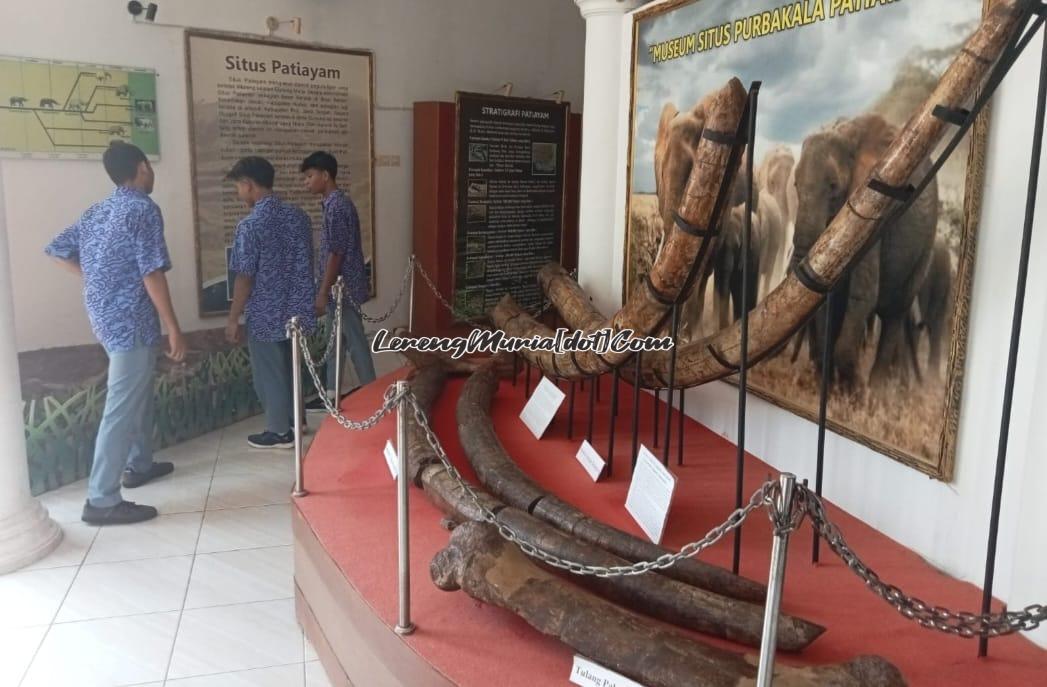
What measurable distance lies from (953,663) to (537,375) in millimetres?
3558

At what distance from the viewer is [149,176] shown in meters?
4.89

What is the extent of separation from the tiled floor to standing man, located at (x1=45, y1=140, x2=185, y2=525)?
30 centimetres

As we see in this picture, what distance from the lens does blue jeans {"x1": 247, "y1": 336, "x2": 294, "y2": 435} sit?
238 inches

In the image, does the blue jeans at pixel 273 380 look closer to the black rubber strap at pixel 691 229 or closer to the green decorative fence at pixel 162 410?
the green decorative fence at pixel 162 410

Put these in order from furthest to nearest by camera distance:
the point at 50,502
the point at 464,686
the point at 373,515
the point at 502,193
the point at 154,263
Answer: the point at 502,193 → the point at 50,502 → the point at 154,263 → the point at 373,515 → the point at 464,686

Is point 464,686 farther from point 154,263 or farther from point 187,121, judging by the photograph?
point 187,121

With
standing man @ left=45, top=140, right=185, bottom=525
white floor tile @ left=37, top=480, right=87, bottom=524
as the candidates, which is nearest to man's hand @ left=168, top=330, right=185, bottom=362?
standing man @ left=45, top=140, right=185, bottom=525

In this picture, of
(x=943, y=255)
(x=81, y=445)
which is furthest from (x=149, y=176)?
(x=943, y=255)

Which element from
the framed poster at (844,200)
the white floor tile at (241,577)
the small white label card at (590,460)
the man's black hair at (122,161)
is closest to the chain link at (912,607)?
the framed poster at (844,200)

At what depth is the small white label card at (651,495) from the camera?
3.02m

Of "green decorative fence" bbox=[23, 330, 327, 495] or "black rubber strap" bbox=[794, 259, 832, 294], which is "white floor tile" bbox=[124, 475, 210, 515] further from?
"black rubber strap" bbox=[794, 259, 832, 294]

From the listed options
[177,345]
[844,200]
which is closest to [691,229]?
[844,200]

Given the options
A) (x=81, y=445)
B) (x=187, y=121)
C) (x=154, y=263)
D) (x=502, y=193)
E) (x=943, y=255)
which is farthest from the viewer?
(x=502, y=193)

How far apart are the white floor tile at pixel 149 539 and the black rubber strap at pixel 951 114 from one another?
4112mm
